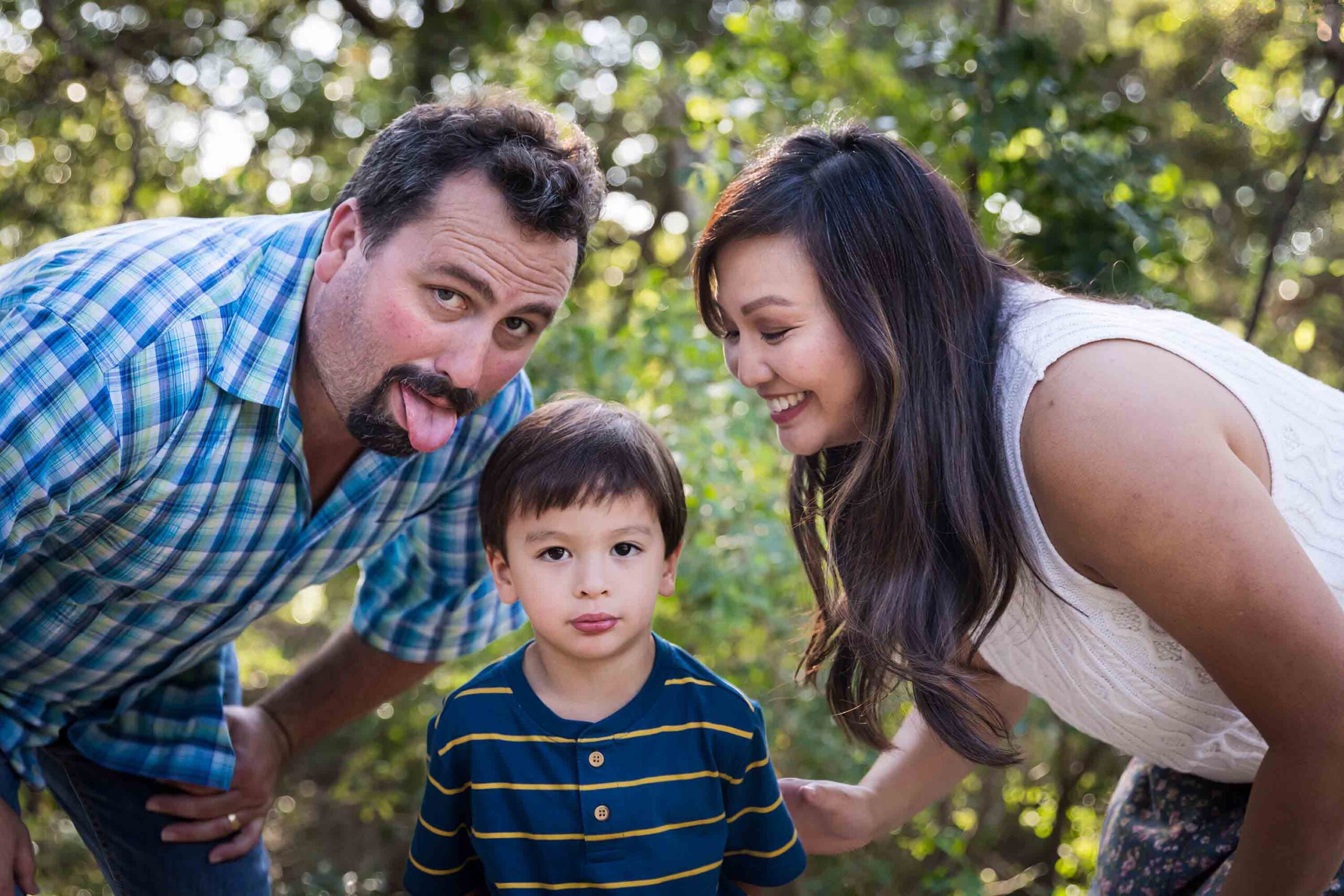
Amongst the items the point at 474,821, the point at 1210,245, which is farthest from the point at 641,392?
the point at 1210,245

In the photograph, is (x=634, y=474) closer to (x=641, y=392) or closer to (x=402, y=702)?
(x=641, y=392)

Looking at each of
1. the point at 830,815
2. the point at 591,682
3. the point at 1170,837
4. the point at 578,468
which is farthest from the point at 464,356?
the point at 1170,837

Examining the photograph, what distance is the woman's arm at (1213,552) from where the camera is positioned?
1.58 m

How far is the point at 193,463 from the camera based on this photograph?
1.99 metres

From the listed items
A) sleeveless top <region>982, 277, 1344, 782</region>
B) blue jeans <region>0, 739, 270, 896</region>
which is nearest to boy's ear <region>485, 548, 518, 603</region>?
sleeveless top <region>982, 277, 1344, 782</region>

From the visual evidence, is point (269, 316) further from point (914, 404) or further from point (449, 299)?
point (914, 404)

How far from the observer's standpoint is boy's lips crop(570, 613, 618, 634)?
5.83 ft

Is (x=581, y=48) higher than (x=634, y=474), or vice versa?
(x=581, y=48)

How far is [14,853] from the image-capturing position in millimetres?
2004

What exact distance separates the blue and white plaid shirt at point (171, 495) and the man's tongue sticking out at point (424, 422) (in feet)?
0.70

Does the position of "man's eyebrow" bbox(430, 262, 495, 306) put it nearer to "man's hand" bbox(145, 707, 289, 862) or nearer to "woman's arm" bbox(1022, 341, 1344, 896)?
"woman's arm" bbox(1022, 341, 1344, 896)

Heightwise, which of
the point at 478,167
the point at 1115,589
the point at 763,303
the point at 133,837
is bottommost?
the point at 133,837

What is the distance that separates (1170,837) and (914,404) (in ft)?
3.19

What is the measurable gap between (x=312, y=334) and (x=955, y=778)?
1.52 meters
